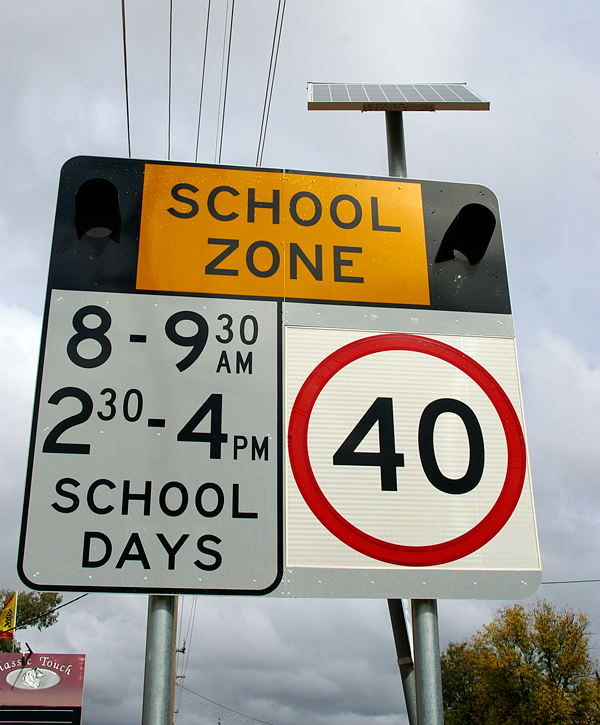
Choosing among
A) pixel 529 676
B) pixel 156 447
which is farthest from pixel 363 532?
pixel 529 676

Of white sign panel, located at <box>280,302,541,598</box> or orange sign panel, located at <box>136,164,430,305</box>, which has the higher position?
orange sign panel, located at <box>136,164,430,305</box>

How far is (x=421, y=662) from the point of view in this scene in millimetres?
2307

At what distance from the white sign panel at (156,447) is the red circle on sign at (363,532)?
112mm

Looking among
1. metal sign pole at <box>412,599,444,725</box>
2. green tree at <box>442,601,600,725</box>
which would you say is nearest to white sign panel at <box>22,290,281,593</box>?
A: metal sign pole at <box>412,599,444,725</box>

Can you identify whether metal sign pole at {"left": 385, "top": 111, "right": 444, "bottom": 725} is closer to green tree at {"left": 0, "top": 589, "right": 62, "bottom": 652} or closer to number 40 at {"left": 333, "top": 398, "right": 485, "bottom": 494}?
number 40 at {"left": 333, "top": 398, "right": 485, "bottom": 494}

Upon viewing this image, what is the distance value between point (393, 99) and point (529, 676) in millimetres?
33879

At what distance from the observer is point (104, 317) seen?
8.69 feet

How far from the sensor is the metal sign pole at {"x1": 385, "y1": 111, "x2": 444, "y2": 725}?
2.26m

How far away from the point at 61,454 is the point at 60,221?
1032 mm

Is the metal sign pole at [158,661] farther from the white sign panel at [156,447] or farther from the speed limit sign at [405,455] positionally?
the speed limit sign at [405,455]

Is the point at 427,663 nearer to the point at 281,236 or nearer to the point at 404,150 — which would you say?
the point at 281,236

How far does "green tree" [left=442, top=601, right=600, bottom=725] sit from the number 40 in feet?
106

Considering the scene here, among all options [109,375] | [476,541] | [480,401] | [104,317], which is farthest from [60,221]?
[476,541]

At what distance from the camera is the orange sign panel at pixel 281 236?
281 centimetres
